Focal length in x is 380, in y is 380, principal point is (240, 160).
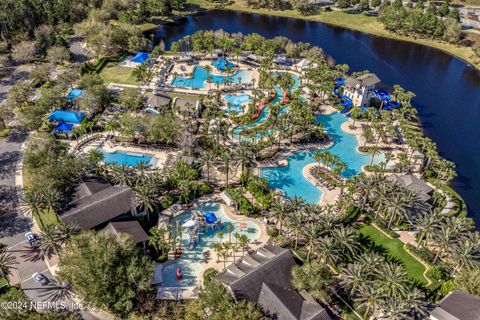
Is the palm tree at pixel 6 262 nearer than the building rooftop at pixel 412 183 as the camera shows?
Yes

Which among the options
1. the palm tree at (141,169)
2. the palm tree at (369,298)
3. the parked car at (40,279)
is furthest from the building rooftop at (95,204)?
the palm tree at (369,298)

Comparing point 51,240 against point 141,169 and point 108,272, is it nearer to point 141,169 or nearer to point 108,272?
point 108,272

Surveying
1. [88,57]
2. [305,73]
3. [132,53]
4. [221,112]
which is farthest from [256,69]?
[88,57]

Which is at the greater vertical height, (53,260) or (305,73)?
(305,73)

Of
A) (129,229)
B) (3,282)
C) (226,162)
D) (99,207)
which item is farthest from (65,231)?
(226,162)

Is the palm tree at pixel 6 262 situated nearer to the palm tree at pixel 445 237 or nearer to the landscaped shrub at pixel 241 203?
the landscaped shrub at pixel 241 203

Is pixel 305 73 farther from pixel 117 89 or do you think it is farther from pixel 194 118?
pixel 117 89

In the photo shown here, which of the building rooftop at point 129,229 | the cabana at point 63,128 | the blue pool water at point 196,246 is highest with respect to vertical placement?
the cabana at point 63,128
